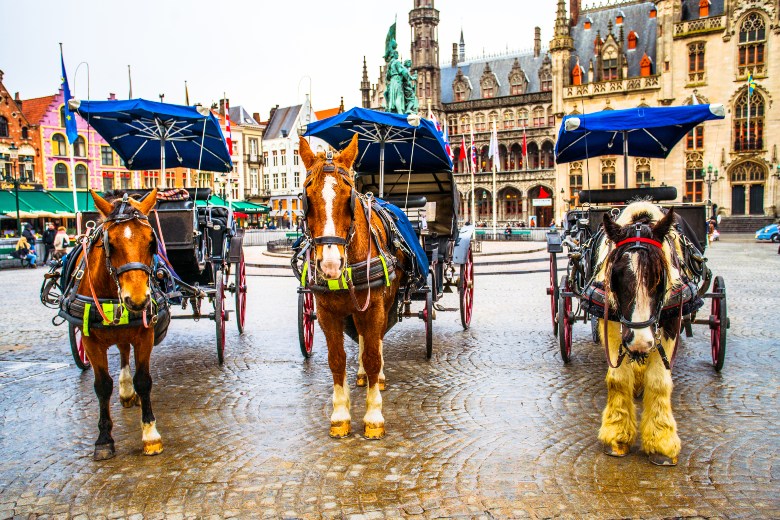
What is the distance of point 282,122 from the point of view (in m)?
70.4

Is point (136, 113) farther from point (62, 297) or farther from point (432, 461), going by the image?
point (432, 461)

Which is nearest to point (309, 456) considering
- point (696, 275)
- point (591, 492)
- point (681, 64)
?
point (591, 492)

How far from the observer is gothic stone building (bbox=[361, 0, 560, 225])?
186 feet

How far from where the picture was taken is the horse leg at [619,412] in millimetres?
4574

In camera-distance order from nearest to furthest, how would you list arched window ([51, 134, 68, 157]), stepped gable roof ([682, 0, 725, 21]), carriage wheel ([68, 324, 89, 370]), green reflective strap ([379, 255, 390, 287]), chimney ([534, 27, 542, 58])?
1. green reflective strap ([379, 255, 390, 287])
2. carriage wheel ([68, 324, 89, 370])
3. stepped gable roof ([682, 0, 725, 21])
4. arched window ([51, 134, 68, 157])
5. chimney ([534, 27, 542, 58])

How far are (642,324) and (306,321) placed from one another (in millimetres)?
4569

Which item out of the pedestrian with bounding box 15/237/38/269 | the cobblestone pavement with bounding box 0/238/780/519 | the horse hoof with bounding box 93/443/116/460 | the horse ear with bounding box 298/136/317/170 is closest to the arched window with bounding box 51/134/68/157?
the pedestrian with bounding box 15/237/38/269

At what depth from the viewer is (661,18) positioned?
4853cm

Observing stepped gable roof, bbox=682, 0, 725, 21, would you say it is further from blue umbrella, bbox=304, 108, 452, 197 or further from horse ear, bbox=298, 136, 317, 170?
horse ear, bbox=298, 136, 317, 170

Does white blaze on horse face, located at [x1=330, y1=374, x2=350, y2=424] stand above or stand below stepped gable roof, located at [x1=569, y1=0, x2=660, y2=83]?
below

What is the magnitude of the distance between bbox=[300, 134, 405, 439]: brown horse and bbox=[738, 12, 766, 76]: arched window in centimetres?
5021

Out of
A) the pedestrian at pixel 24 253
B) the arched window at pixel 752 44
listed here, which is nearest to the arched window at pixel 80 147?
the pedestrian at pixel 24 253

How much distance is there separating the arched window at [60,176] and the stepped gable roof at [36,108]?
3574 mm

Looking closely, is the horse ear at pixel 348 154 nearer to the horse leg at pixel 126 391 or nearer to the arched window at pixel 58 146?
the horse leg at pixel 126 391
